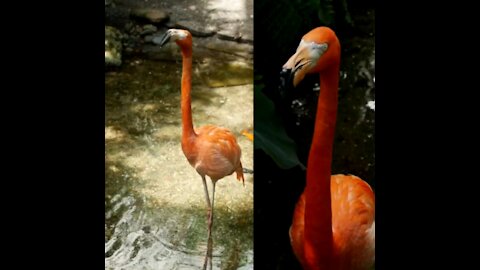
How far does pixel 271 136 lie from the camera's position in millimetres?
2969

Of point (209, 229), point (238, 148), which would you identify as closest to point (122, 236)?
point (209, 229)

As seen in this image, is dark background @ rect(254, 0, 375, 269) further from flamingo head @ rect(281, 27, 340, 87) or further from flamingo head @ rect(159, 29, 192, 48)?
flamingo head @ rect(159, 29, 192, 48)

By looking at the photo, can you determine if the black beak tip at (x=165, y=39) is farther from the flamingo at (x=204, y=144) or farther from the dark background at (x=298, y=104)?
the dark background at (x=298, y=104)

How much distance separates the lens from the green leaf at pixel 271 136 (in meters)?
2.94

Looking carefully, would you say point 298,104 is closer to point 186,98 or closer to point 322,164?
point 322,164

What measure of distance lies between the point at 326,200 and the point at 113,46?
0.97 meters

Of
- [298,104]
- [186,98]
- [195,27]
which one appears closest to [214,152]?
[186,98]

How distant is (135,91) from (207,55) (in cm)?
29

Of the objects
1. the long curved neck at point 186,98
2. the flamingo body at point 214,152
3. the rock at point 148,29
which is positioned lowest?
the flamingo body at point 214,152

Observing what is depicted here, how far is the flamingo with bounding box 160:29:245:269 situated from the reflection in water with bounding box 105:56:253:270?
0.02 metres

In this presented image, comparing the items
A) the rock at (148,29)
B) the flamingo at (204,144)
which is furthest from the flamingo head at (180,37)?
the rock at (148,29)

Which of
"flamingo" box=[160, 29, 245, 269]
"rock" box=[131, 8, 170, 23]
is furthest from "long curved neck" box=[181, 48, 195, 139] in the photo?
"rock" box=[131, 8, 170, 23]

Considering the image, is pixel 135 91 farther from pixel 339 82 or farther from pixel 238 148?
pixel 339 82

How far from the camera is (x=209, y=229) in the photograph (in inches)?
122
